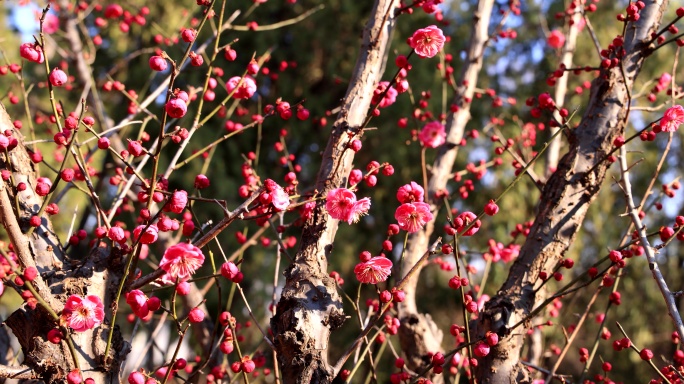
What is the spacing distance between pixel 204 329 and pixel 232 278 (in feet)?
5.95

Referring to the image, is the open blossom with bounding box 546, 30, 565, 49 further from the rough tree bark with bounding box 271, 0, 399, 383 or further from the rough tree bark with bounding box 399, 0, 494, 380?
the rough tree bark with bounding box 271, 0, 399, 383

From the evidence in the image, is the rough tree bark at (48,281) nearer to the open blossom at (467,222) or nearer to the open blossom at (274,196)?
the open blossom at (274,196)

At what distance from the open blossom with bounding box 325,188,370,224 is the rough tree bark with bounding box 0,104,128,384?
666 millimetres

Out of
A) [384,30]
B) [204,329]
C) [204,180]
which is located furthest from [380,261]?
[204,329]

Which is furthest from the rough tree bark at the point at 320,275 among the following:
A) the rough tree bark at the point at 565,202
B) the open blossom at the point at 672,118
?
the open blossom at the point at 672,118

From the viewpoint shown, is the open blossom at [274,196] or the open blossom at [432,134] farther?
the open blossom at [432,134]

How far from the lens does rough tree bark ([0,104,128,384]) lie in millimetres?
1684

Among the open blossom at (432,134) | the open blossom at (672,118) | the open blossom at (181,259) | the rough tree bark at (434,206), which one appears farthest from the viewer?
the open blossom at (432,134)

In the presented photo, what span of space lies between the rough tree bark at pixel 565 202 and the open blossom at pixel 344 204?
683 millimetres

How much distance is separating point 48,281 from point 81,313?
282 mm

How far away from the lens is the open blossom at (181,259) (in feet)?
5.08

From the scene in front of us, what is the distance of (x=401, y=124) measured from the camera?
296cm

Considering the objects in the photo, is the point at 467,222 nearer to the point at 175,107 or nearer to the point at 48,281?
the point at 175,107

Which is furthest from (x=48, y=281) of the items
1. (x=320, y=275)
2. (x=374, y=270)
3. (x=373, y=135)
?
(x=373, y=135)
